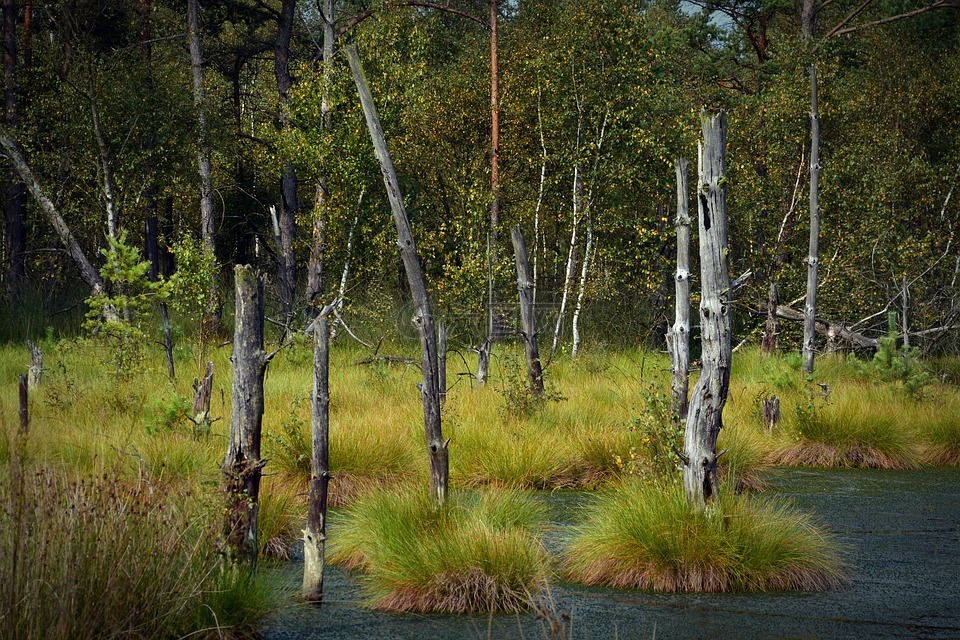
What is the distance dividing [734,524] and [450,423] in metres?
4.46

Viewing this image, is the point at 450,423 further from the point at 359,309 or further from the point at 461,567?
the point at 359,309

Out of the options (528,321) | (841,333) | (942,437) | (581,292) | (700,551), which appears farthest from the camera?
(581,292)

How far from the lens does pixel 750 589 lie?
621 centimetres

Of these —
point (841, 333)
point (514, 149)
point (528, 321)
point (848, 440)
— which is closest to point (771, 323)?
point (841, 333)

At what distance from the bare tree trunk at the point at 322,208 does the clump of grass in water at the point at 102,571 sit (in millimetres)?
12251

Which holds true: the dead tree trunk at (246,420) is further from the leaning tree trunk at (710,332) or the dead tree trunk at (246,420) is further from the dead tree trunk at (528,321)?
the dead tree trunk at (528,321)

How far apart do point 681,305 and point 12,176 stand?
17497mm

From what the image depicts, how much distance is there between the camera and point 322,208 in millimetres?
17500

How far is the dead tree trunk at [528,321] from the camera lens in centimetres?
1188

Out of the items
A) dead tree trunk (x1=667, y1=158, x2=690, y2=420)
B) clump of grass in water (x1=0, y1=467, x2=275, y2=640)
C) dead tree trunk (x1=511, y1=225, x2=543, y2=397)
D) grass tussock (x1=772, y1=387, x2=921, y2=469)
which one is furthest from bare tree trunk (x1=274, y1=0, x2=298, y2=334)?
clump of grass in water (x1=0, y1=467, x2=275, y2=640)

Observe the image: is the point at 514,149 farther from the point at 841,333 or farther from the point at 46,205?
the point at 46,205

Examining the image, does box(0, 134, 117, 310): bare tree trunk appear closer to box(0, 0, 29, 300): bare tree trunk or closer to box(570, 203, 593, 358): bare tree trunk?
box(0, 0, 29, 300): bare tree trunk

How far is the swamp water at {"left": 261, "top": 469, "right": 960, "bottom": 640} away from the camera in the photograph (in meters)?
5.38

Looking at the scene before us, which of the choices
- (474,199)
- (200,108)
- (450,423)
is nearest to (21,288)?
(200,108)
